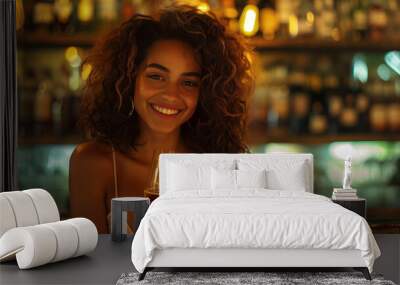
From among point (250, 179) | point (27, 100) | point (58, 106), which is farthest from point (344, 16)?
point (27, 100)

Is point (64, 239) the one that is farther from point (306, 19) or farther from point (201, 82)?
point (306, 19)

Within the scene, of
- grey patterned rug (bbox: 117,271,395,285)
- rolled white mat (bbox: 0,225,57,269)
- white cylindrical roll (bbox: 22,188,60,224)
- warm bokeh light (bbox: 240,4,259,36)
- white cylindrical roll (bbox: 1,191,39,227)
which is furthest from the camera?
warm bokeh light (bbox: 240,4,259,36)

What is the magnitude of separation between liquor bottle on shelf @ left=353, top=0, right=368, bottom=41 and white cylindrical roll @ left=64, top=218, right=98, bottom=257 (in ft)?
10.8

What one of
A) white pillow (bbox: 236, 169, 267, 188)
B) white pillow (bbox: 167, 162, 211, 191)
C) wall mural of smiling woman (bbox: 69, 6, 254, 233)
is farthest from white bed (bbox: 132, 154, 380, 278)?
wall mural of smiling woman (bbox: 69, 6, 254, 233)

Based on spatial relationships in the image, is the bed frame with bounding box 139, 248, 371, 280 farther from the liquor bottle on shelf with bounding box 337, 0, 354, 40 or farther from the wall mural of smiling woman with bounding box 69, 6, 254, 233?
the liquor bottle on shelf with bounding box 337, 0, 354, 40

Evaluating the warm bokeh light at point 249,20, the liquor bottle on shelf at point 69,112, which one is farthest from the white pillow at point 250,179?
the liquor bottle on shelf at point 69,112

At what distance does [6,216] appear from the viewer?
5.10 m

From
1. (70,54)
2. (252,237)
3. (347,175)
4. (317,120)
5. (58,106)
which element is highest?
(70,54)

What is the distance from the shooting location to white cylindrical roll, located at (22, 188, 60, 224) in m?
5.41

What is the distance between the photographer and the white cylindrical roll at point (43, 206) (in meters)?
5.41

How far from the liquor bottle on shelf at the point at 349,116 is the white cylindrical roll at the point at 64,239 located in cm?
306

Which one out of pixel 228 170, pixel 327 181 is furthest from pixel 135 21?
pixel 327 181

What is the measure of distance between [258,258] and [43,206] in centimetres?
177

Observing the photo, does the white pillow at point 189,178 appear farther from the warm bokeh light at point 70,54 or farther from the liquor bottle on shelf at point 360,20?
the liquor bottle on shelf at point 360,20
